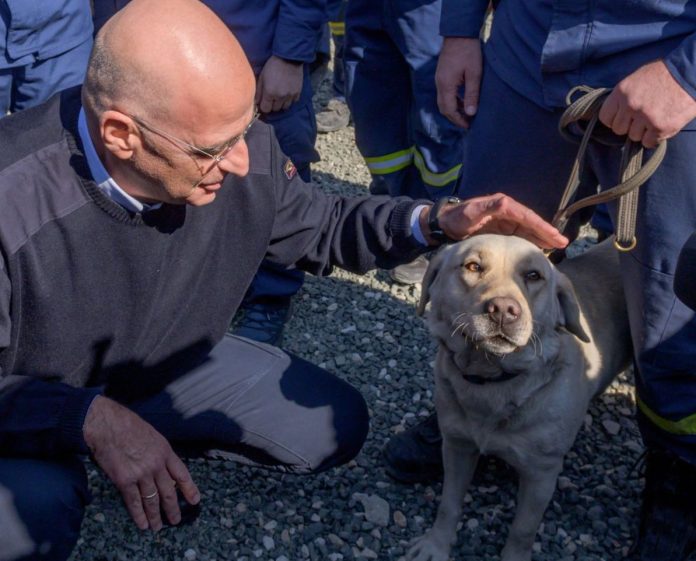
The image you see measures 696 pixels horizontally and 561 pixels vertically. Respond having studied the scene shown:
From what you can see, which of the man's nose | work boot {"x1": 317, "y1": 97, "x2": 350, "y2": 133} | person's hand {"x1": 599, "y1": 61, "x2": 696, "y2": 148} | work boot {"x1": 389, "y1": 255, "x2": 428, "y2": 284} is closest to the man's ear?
the man's nose

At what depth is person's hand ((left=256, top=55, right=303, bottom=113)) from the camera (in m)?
4.34

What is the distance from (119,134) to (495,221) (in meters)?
1.26

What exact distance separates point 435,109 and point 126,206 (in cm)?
237

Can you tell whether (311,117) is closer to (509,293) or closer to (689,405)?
(509,293)

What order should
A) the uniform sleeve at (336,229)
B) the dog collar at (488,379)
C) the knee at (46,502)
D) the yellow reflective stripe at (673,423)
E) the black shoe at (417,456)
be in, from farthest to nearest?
the black shoe at (417,456) → the uniform sleeve at (336,229) → the yellow reflective stripe at (673,423) → the dog collar at (488,379) → the knee at (46,502)

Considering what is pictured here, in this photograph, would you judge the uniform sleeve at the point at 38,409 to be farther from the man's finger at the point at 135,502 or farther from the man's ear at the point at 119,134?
the man's ear at the point at 119,134

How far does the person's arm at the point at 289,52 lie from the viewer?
4.30 metres

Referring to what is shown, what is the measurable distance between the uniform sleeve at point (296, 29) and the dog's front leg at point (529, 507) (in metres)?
2.24

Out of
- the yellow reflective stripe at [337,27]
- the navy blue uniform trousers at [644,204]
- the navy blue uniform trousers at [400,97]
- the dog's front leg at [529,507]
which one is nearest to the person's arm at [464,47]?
the navy blue uniform trousers at [644,204]

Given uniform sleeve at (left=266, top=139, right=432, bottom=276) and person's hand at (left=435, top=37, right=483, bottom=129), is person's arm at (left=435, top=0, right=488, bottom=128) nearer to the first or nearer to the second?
person's hand at (left=435, top=37, right=483, bottom=129)

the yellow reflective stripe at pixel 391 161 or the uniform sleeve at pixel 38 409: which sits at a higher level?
the uniform sleeve at pixel 38 409

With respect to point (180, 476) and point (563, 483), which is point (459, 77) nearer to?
point (563, 483)

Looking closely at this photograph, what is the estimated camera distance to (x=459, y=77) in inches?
143

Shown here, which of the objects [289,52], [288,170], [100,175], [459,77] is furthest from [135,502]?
[289,52]
